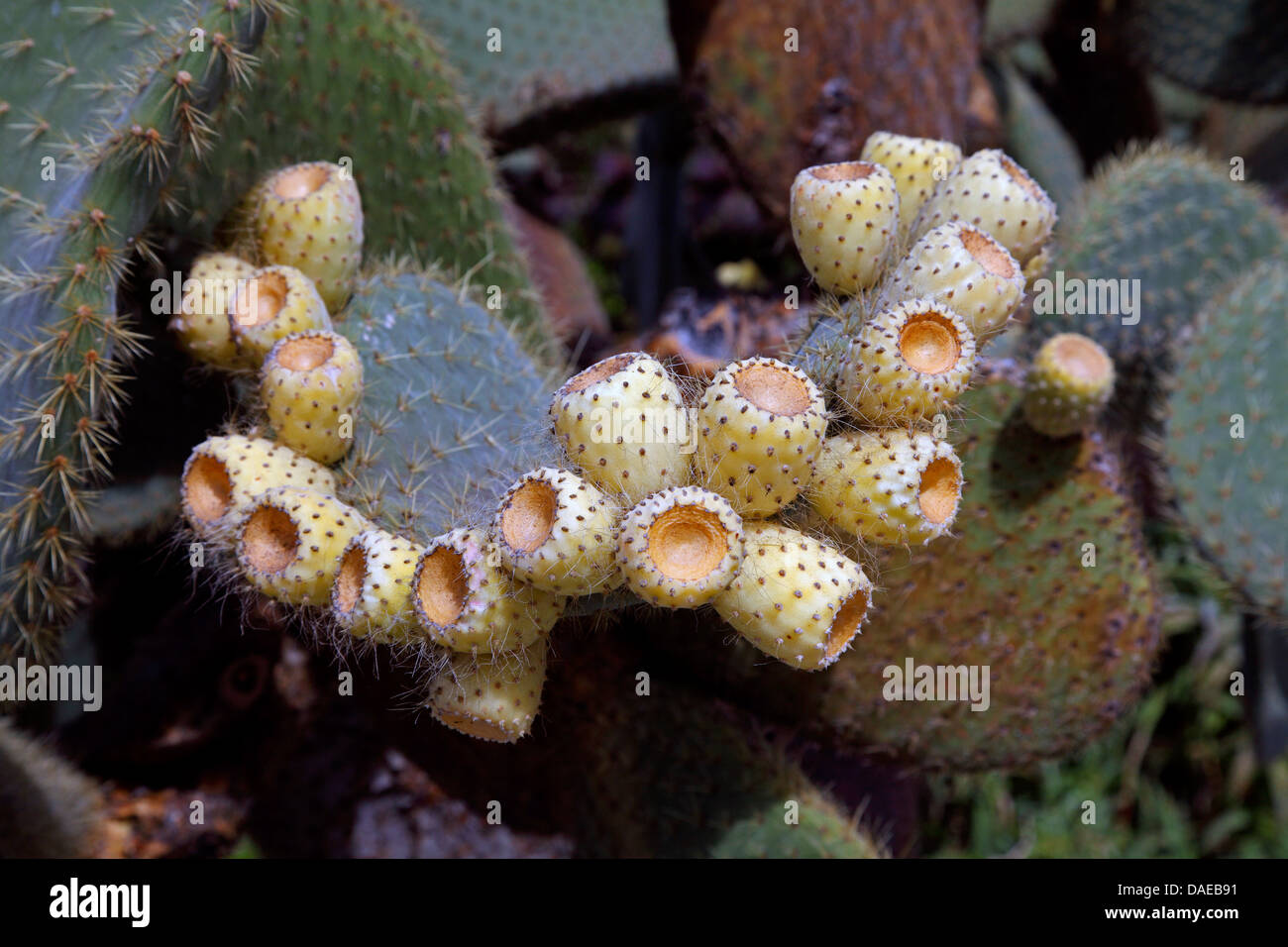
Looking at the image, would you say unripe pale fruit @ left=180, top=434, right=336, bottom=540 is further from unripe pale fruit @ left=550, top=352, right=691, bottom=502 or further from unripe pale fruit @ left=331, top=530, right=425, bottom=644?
unripe pale fruit @ left=550, top=352, right=691, bottom=502

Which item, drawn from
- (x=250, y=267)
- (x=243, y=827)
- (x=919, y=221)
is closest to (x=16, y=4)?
(x=250, y=267)

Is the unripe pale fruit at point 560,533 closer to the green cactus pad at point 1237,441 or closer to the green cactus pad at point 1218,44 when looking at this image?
the green cactus pad at point 1237,441

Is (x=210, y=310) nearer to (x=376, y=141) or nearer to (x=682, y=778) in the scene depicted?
(x=376, y=141)

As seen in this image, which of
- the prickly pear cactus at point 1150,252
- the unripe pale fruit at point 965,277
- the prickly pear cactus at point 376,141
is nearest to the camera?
the unripe pale fruit at point 965,277

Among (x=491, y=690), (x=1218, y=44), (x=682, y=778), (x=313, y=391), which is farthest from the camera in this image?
(x=1218, y=44)

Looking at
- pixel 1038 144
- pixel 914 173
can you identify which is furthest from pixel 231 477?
pixel 1038 144

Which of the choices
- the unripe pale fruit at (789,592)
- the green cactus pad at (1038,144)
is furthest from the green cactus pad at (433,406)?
the green cactus pad at (1038,144)

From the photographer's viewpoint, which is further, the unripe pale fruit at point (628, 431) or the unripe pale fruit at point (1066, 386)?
the unripe pale fruit at point (1066, 386)
